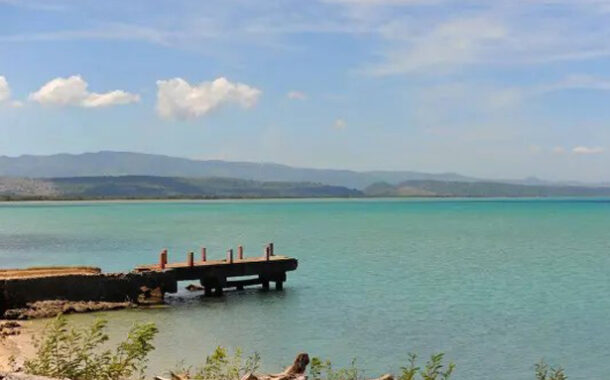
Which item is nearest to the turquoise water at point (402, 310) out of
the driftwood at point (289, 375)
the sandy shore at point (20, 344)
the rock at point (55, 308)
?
the rock at point (55, 308)

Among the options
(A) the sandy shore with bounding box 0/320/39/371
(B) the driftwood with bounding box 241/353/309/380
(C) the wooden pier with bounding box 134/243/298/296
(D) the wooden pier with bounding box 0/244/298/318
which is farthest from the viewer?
(C) the wooden pier with bounding box 134/243/298/296

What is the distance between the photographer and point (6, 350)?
26.2 m

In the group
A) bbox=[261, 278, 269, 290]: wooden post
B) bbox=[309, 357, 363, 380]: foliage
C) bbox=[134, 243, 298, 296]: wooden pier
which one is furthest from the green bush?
bbox=[261, 278, 269, 290]: wooden post

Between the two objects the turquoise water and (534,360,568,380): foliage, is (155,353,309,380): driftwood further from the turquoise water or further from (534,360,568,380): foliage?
the turquoise water

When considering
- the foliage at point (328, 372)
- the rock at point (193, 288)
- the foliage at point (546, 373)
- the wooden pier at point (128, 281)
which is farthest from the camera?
the rock at point (193, 288)

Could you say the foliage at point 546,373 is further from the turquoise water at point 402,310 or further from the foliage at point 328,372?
the foliage at point 328,372

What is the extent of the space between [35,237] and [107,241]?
536 inches

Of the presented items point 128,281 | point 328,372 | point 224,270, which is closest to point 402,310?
point 224,270

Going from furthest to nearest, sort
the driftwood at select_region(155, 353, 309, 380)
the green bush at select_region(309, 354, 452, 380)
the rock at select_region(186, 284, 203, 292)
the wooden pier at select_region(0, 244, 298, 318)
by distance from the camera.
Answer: the rock at select_region(186, 284, 203, 292) → the wooden pier at select_region(0, 244, 298, 318) → the green bush at select_region(309, 354, 452, 380) → the driftwood at select_region(155, 353, 309, 380)

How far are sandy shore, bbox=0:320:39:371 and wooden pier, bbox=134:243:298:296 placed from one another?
29.8 feet

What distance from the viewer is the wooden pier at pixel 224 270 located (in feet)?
137

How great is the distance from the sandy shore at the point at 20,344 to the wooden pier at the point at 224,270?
9.09 m

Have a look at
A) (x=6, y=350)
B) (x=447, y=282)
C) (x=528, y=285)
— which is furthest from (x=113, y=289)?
(x=528, y=285)

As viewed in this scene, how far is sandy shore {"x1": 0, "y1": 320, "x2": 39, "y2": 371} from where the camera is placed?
81.6 ft
